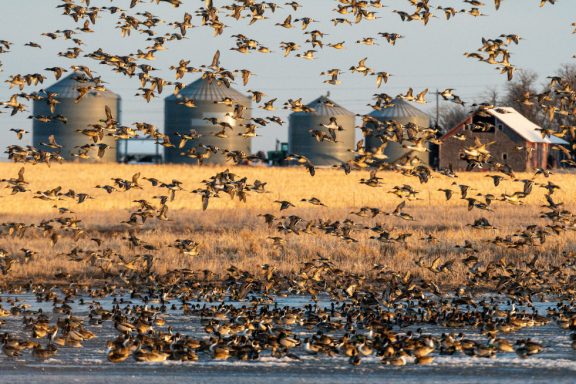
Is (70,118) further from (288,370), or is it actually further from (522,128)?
(288,370)

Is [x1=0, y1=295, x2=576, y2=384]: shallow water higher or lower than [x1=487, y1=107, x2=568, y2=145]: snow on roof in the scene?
lower

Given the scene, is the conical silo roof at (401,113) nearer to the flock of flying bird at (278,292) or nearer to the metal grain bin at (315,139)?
the metal grain bin at (315,139)

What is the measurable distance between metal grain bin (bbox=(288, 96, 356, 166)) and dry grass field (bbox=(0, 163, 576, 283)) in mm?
34131

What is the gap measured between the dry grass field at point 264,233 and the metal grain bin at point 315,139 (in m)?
34.1

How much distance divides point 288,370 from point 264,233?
20043 mm

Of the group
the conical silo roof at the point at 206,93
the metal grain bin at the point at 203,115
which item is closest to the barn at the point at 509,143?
the metal grain bin at the point at 203,115

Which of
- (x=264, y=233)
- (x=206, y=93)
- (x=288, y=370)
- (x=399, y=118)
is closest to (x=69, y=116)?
(x=206, y=93)

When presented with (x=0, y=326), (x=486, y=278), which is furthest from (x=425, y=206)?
(x=0, y=326)

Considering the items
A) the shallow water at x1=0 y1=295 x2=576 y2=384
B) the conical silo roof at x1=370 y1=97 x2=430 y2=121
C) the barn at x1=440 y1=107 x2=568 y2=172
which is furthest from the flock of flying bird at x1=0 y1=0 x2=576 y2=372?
the conical silo roof at x1=370 y1=97 x2=430 y2=121

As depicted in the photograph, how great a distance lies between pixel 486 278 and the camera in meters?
26.4

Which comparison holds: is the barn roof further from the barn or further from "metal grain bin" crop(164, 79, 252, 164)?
"metal grain bin" crop(164, 79, 252, 164)

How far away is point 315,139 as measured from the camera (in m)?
103

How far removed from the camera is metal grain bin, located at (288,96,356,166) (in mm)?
102000

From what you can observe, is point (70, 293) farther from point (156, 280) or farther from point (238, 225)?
point (238, 225)
